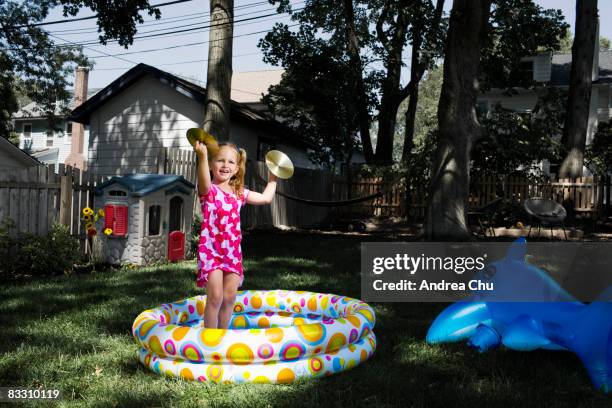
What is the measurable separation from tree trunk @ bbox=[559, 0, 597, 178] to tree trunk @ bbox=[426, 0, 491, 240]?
8.24 m

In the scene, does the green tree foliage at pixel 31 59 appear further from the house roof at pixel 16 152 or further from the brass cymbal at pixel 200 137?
the brass cymbal at pixel 200 137

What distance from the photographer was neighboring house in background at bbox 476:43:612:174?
26.5 metres

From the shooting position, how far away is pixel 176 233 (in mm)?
8570

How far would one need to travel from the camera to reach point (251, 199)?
13.1 ft

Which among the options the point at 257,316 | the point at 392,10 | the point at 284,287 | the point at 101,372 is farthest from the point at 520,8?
the point at 101,372

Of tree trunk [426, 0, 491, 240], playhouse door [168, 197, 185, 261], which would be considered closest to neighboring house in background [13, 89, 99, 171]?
playhouse door [168, 197, 185, 261]

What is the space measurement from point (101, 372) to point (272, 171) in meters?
1.70

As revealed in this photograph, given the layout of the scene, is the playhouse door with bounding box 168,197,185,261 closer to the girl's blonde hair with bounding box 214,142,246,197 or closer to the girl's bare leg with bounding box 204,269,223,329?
the girl's blonde hair with bounding box 214,142,246,197

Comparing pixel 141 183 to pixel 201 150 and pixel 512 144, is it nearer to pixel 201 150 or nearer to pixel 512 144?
pixel 201 150

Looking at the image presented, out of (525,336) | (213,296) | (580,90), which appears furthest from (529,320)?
(580,90)

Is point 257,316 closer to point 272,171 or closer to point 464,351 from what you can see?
point 272,171

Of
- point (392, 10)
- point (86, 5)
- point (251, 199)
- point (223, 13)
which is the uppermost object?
point (392, 10)

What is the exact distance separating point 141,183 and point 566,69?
27931 mm

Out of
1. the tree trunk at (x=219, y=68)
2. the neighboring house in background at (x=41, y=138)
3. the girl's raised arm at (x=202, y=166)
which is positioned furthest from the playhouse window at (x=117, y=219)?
the neighboring house in background at (x=41, y=138)
